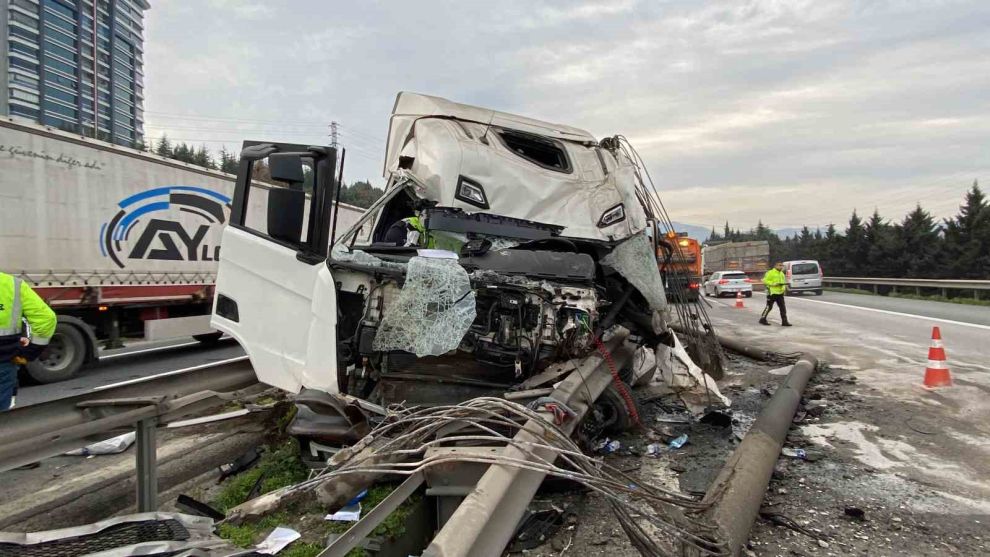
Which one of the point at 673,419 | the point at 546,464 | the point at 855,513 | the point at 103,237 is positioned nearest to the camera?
the point at 546,464

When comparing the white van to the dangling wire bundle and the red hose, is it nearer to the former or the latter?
the red hose

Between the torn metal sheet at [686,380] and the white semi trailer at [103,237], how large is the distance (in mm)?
5024

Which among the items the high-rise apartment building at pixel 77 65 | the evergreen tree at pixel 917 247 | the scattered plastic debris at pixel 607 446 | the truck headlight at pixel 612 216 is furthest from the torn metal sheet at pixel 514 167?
the evergreen tree at pixel 917 247

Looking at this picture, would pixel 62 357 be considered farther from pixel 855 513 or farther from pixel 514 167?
pixel 855 513

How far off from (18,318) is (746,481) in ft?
17.2

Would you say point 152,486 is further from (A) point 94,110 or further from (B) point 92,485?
(A) point 94,110

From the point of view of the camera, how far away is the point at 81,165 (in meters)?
8.06

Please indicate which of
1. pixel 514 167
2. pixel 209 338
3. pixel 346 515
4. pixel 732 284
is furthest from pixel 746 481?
pixel 732 284

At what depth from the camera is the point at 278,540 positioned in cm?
252

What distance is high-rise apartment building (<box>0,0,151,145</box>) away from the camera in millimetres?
16141

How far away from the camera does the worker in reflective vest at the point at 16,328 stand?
4020 mm

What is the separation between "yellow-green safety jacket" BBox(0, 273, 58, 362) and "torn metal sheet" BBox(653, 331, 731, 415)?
16.4 feet

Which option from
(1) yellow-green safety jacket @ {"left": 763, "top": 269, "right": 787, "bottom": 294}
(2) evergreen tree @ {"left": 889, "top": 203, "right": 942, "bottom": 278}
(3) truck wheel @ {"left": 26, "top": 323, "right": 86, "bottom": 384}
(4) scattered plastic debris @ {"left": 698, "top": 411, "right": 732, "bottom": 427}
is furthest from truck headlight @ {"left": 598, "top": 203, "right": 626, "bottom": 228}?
(2) evergreen tree @ {"left": 889, "top": 203, "right": 942, "bottom": 278}

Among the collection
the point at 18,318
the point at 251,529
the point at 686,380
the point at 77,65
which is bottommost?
the point at 251,529
